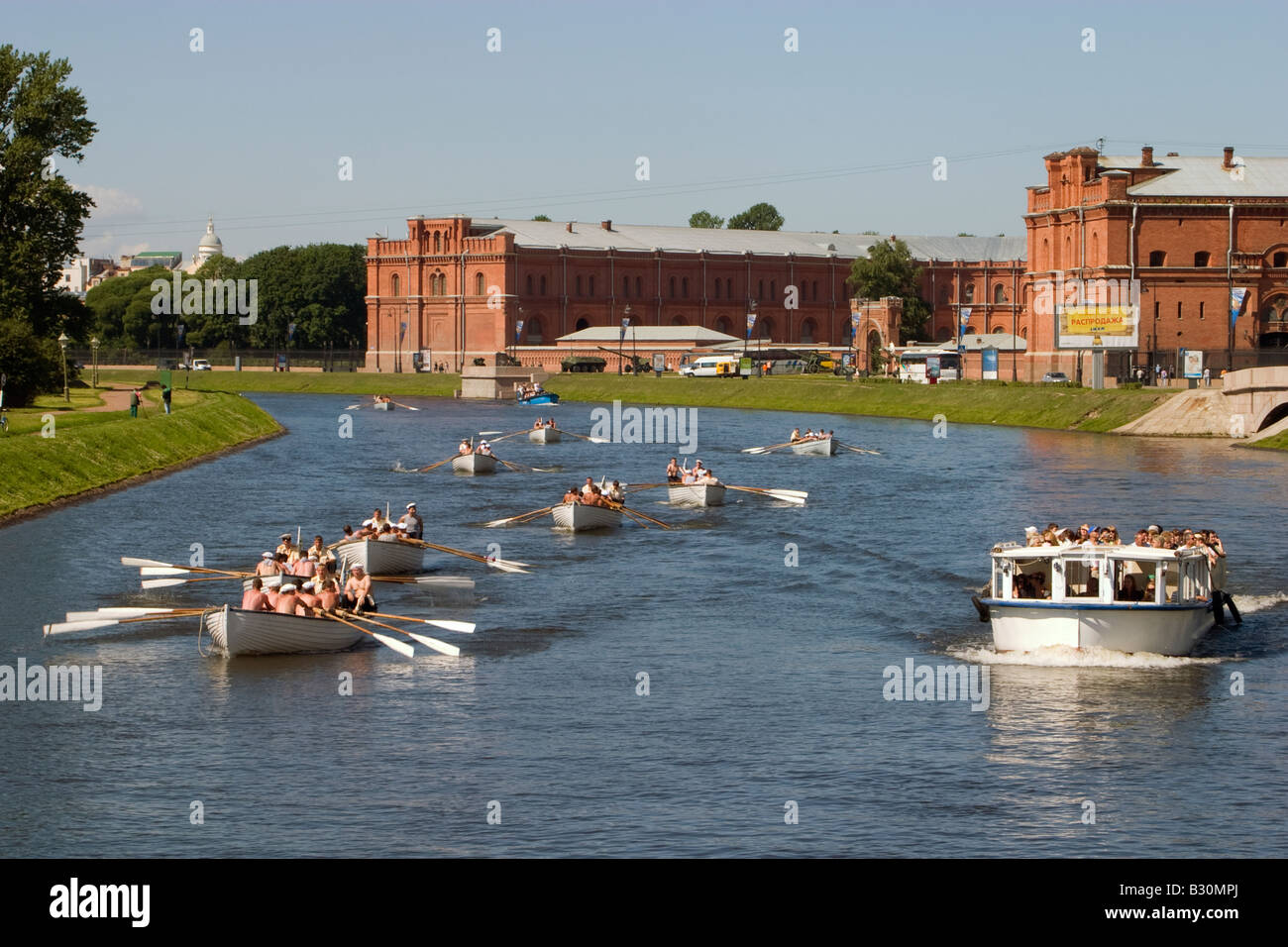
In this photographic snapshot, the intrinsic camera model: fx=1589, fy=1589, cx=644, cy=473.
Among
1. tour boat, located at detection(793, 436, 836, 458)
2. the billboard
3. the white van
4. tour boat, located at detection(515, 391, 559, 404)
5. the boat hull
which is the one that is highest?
the billboard

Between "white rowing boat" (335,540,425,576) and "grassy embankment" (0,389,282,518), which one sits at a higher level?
"grassy embankment" (0,389,282,518)

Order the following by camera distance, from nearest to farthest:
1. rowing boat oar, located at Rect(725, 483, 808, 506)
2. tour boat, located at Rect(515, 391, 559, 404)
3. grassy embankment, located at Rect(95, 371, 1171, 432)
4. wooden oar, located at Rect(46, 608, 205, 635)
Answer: wooden oar, located at Rect(46, 608, 205, 635)
rowing boat oar, located at Rect(725, 483, 808, 506)
grassy embankment, located at Rect(95, 371, 1171, 432)
tour boat, located at Rect(515, 391, 559, 404)

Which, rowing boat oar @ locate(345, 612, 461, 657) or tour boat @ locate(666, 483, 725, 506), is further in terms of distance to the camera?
tour boat @ locate(666, 483, 725, 506)

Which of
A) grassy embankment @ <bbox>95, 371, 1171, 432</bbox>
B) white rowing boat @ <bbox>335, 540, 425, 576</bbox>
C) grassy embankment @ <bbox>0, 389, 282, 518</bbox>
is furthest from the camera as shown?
grassy embankment @ <bbox>95, 371, 1171, 432</bbox>

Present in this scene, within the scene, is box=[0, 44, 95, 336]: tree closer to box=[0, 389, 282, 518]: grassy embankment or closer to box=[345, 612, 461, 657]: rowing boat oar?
box=[0, 389, 282, 518]: grassy embankment

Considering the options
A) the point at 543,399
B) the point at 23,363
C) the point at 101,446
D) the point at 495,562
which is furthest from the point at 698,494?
the point at 543,399

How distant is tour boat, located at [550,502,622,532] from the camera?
5300cm

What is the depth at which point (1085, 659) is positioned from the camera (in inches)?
1255

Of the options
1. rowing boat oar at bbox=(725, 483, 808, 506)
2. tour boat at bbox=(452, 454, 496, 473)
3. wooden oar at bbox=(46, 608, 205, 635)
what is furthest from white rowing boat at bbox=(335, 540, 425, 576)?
tour boat at bbox=(452, 454, 496, 473)

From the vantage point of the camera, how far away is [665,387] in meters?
146

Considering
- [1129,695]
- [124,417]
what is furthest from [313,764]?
[124,417]

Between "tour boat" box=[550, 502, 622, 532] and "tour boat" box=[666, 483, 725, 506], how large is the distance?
696cm
